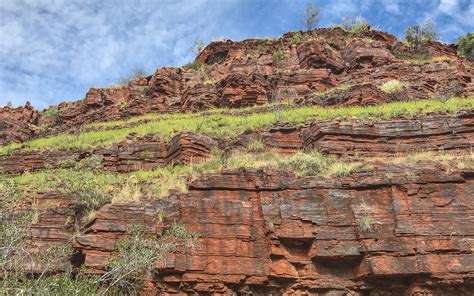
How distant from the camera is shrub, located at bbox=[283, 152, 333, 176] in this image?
13.7 meters

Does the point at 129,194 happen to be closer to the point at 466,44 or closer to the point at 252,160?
the point at 252,160

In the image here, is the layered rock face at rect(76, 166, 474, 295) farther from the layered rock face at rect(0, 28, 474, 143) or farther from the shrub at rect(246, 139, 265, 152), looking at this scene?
the layered rock face at rect(0, 28, 474, 143)

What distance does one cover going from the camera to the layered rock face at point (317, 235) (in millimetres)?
11125

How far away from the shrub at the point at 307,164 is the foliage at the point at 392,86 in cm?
1337

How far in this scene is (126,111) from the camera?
33125 mm

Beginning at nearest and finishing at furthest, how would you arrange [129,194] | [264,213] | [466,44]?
[264,213]
[129,194]
[466,44]

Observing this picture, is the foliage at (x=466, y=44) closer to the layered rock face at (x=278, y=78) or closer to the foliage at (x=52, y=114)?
the layered rock face at (x=278, y=78)

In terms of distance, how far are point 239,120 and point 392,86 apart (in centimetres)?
979

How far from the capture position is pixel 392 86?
2688 cm

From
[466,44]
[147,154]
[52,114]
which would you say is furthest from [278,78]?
[466,44]

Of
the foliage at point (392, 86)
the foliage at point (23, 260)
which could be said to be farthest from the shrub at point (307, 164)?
the foliage at point (392, 86)

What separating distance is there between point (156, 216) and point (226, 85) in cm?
1961

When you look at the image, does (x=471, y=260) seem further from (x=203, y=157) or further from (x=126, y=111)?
(x=126, y=111)

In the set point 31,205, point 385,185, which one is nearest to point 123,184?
point 31,205
